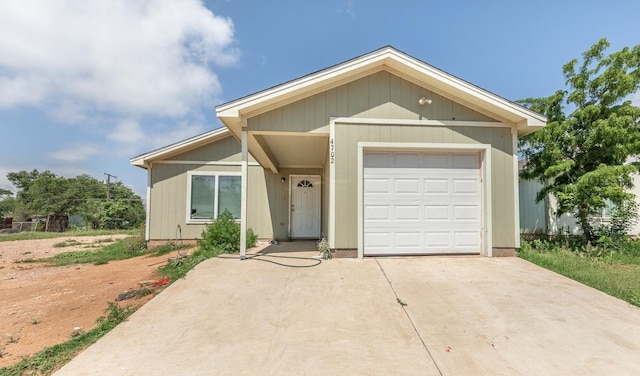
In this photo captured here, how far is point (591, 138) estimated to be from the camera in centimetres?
671

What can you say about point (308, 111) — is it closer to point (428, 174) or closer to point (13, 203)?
point (428, 174)

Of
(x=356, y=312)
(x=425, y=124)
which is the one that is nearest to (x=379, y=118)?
(x=425, y=124)

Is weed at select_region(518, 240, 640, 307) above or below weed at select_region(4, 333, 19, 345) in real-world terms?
above

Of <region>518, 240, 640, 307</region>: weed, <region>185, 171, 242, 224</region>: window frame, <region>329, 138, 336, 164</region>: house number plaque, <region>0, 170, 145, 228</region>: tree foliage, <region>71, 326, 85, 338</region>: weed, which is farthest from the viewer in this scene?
<region>0, 170, 145, 228</region>: tree foliage

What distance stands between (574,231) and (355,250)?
805 centimetres

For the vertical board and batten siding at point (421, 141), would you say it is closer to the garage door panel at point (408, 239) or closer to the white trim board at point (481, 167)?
the white trim board at point (481, 167)

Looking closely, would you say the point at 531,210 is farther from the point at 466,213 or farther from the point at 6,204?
the point at 6,204

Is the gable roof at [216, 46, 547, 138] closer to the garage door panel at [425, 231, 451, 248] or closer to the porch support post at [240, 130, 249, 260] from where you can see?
the porch support post at [240, 130, 249, 260]

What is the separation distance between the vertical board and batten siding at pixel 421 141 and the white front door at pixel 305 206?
3984mm

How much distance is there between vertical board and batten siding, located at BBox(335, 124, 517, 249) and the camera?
17.8ft

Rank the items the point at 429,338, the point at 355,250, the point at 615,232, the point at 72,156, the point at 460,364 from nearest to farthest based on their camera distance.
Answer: the point at 460,364 → the point at 429,338 → the point at 355,250 → the point at 615,232 → the point at 72,156

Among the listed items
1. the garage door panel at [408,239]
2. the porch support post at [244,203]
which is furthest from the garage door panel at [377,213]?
the porch support post at [244,203]

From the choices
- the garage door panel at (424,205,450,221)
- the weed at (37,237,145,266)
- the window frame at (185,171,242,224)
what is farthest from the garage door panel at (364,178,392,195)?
the weed at (37,237,145,266)

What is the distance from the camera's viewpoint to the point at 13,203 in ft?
88.4
